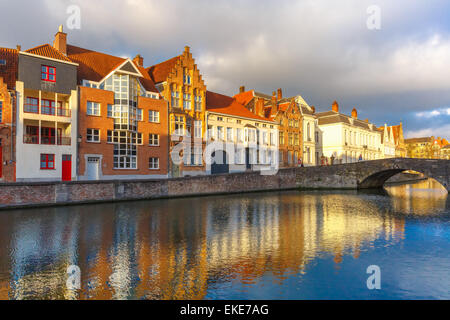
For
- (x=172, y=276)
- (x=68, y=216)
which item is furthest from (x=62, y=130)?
(x=172, y=276)

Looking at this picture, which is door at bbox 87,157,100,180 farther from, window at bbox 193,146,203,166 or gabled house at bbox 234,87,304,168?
gabled house at bbox 234,87,304,168

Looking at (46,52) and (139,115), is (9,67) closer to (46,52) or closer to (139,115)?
(46,52)

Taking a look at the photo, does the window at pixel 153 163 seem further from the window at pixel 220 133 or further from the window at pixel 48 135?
the window at pixel 220 133

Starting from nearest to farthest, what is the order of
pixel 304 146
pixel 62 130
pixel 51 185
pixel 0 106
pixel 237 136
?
pixel 51 185, pixel 0 106, pixel 62 130, pixel 237 136, pixel 304 146

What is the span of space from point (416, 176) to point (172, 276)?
7380 cm

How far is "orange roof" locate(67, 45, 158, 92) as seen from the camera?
32250mm

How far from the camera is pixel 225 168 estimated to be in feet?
139

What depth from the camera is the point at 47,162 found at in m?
28.1

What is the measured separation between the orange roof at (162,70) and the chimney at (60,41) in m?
A: 10.4

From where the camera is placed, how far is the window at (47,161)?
27.9 m

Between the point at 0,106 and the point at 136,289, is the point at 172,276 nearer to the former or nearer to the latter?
the point at 136,289

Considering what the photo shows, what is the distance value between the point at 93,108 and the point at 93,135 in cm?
263

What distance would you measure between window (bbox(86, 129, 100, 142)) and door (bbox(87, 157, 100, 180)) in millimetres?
1831

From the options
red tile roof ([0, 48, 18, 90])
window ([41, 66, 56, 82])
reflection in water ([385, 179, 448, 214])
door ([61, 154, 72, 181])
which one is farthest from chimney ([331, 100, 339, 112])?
red tile roof ([0, 48, 18, 90])
